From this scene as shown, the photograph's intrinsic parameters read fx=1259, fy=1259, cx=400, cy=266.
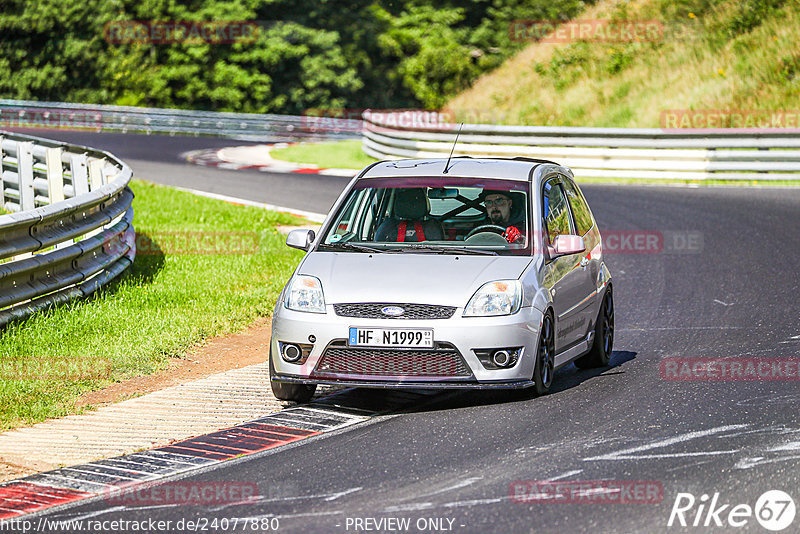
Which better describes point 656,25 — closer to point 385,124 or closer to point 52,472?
point 385,124

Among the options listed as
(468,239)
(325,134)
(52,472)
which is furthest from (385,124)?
(52,472)

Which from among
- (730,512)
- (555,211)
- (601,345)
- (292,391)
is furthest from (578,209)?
(730,512)

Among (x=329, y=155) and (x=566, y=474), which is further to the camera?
(x=329, y=155)

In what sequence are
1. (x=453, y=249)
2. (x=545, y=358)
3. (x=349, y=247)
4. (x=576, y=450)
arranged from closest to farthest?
(x=576, y=450), (x=545, y=358), (x=453, y=249), (x=349, y=247)

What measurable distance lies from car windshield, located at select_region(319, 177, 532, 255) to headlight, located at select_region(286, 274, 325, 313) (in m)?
0.62

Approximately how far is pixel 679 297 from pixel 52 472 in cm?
794

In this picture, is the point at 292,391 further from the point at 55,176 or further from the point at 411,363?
the point at 55,176

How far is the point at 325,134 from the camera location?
47375 millimetres

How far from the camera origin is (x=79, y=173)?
16.1 m

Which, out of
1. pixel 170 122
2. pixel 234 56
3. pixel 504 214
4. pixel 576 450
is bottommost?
pixel 170 122

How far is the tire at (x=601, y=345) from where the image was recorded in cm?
985

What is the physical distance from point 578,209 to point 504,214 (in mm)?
1299

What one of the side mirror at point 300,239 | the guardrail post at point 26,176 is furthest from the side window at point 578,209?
the guardrail post at point 26,176

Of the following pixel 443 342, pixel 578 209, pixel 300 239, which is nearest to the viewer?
pixel 443 342
